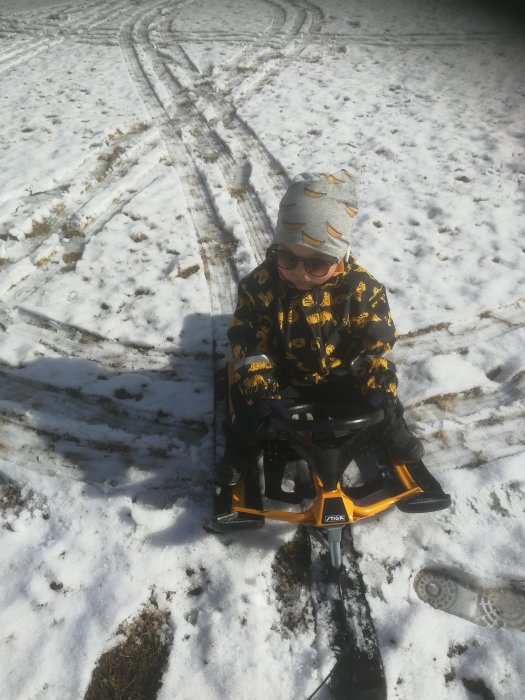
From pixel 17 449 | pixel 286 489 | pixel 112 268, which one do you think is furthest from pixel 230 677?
pixel 112 268

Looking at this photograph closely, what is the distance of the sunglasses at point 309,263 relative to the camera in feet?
6.95

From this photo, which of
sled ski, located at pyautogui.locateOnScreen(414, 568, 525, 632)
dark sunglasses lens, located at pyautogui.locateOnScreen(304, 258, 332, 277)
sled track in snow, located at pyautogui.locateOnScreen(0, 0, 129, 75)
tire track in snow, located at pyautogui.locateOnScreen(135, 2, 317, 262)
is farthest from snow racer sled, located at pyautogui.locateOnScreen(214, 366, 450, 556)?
sled track in snow, located at pyautogui.locateOnScreen(0, 0, 129, 75)

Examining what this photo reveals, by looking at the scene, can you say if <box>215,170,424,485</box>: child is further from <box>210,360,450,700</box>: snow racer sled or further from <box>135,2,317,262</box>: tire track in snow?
<box>135,2,317,262</box>: tire track in snow

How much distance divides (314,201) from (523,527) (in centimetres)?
192

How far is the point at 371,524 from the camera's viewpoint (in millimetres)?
2449

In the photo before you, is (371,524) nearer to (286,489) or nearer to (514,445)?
(286,489)

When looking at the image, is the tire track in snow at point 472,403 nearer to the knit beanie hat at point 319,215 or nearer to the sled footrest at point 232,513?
the sled footrest at point 232,513

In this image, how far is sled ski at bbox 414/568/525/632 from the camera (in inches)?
83.4

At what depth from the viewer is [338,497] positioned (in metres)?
2.21

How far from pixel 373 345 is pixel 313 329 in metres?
0.31

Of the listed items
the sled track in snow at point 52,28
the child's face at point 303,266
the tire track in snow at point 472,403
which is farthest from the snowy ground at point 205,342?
the sled track in snow at point 52,28

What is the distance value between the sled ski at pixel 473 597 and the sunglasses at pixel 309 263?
151 centimetres

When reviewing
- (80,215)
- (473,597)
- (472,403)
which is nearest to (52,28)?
(80,215)

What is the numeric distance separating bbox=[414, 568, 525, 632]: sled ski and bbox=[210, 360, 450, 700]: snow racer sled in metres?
0.30
